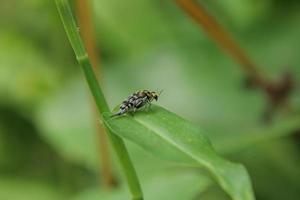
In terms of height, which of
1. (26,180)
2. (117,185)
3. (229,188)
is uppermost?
(26,180)

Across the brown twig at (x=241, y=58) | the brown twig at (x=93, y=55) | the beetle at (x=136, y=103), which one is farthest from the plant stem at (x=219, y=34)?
the beetle at (x=136, y=103)

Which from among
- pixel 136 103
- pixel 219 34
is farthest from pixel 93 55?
pixel 136 103

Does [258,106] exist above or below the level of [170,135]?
above

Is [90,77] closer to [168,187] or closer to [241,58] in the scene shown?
[168,187]

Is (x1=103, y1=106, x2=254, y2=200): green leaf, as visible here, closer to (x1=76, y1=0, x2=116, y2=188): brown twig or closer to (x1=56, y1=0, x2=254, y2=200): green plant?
(x1=56, y1=0, x2=254, y2=200): green plant

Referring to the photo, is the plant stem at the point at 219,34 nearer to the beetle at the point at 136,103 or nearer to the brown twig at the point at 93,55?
the brown twig at the point at 93,55

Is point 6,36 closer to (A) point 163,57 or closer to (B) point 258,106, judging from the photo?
(A) point 163,57

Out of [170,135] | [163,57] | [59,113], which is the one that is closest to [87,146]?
[59,113]
